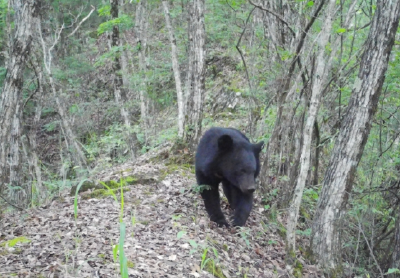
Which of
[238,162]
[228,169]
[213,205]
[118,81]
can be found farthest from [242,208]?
[118,81]

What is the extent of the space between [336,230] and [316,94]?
2257 mm

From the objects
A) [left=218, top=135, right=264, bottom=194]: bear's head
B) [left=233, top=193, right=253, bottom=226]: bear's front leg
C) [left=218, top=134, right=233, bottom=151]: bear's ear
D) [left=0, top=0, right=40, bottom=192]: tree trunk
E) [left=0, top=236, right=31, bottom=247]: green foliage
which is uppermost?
[left=0, top=0, right=40, bottom=192]: tree trunk

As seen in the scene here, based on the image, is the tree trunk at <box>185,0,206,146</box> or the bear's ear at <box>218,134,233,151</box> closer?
the bear's ear at <box>218,134,233,151</box>

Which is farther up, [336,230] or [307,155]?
[307,155]

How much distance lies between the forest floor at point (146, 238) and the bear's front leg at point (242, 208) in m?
0.19

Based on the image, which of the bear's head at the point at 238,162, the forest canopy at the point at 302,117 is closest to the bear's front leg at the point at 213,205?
the bear's head at the point at 238,162

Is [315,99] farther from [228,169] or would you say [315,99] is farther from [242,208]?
[242,208]

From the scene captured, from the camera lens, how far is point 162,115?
1889 centimetres

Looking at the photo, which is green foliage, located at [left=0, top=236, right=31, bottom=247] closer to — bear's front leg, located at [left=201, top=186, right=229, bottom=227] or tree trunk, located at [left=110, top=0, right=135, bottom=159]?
bear's front leg, located at [left=201, top=186, right=229, bottom=227]

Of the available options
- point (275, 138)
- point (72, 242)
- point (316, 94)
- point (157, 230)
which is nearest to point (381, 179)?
point (275, 138)

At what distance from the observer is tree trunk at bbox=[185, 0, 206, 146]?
9031 millimetres

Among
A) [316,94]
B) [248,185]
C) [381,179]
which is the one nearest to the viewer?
[316,94]

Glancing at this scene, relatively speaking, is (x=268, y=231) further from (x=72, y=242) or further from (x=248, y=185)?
(x=72, y=242)

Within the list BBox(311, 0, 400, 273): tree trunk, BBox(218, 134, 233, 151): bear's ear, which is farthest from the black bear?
BBox(311, 0, 400, 273): tree trunk
